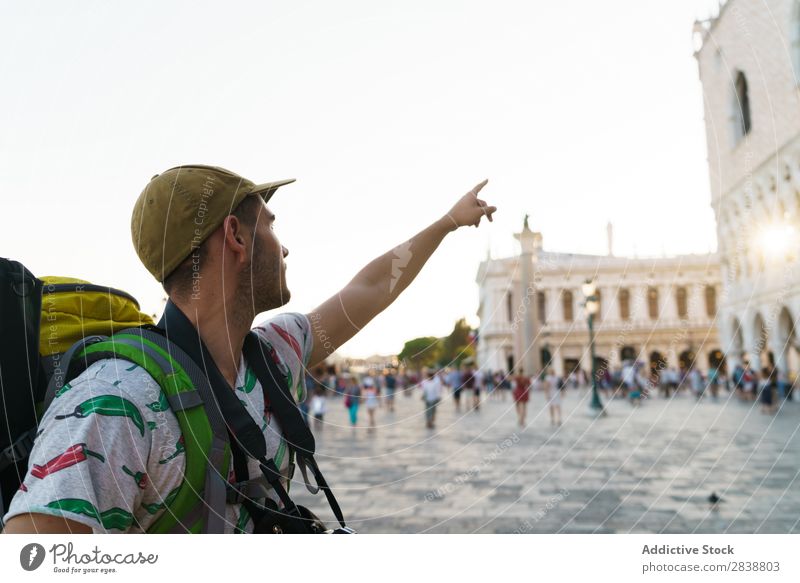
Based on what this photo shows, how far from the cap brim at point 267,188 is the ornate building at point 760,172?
13209mm

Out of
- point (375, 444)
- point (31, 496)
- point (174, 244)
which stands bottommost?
point (375, 444)

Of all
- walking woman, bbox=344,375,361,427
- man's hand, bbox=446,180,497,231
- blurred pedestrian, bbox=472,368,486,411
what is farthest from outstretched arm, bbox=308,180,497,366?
blurred pedestrian, bbox=472,368,486,411

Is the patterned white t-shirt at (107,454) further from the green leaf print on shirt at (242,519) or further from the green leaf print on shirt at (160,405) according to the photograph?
the green leaf print on shirt at (242,519)

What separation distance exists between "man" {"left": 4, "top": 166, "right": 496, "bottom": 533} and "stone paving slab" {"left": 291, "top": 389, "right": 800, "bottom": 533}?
48cm

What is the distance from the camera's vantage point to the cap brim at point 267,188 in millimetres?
1173

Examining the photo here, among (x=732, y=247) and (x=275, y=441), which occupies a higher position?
(x=732, y=247)

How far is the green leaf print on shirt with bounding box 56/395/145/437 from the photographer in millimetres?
877

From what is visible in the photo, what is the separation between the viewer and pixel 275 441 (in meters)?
1.16

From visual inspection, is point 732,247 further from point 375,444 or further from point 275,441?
point 275,441

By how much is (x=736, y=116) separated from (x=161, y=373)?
24643 millimetres

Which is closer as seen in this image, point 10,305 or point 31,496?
point 31,496
